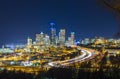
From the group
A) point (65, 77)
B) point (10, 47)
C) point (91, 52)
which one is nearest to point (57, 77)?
point (65, 77)

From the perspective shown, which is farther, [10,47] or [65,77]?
[10,47]

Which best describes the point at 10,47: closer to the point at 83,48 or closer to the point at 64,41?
the point at 64,41

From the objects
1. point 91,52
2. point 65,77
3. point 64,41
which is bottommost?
point 65,77

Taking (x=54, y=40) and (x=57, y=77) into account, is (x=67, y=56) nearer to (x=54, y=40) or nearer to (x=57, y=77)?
(x=57, y=77)

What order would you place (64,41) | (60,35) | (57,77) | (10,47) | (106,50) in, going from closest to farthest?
(57,77) → (106,50) → (64,41) → (60,35) → (10,47)

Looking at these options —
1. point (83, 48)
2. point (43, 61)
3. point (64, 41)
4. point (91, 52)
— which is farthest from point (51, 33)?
point (91, 52)

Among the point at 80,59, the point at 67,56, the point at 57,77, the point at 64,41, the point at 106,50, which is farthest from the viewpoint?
the point at 64,41

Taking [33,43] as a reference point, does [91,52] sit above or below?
below

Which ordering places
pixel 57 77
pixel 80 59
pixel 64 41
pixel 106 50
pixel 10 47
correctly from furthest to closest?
pixel 10 47, pixel 64 41, pixel 80 59, pixel 106 50, pixel 57 77

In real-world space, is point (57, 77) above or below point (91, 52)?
below
